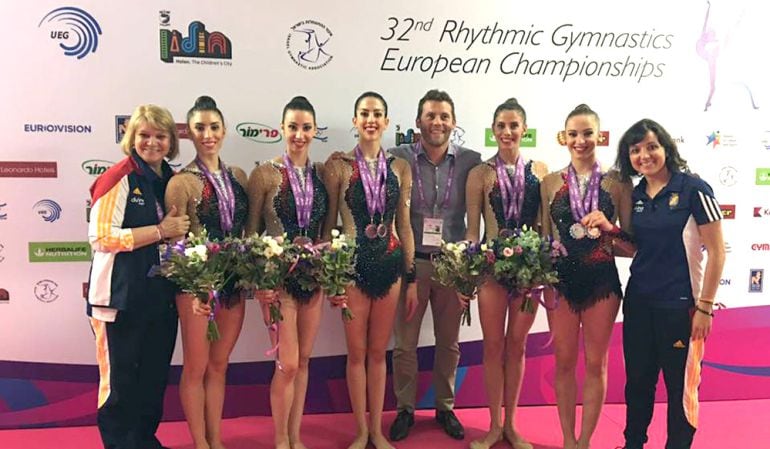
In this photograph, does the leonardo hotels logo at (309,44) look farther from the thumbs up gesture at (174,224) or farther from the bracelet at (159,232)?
the bracelet at (159,232)

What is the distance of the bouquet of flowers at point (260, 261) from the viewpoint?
258 cm

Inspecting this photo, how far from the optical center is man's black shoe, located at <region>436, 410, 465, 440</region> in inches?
132

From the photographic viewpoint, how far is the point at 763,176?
154 inches

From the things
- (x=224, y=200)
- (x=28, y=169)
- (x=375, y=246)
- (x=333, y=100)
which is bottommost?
(x=375, y=246)

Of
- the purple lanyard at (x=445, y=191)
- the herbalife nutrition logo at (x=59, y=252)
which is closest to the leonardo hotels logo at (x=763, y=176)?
the purple lanyard at (x=445, y=191)

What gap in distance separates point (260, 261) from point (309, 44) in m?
1.59

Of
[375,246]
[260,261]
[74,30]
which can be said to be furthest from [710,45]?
[74,30]

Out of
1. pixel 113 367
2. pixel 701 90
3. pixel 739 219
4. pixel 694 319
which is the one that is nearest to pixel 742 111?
pixel 701 90

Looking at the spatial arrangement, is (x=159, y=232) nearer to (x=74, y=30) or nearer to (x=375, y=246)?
(x=375, y=246)

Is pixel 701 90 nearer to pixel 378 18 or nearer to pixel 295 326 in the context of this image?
pixel 378 18

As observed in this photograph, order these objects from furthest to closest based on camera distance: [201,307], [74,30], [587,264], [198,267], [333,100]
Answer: [333,100]
[74,30]
[587,264]
[201,307]
[198,267]

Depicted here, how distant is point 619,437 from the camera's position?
3383mm

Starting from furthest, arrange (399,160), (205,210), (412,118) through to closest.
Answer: (412,118)
(399,160)
(205,210)

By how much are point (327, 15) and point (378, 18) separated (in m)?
0.32
